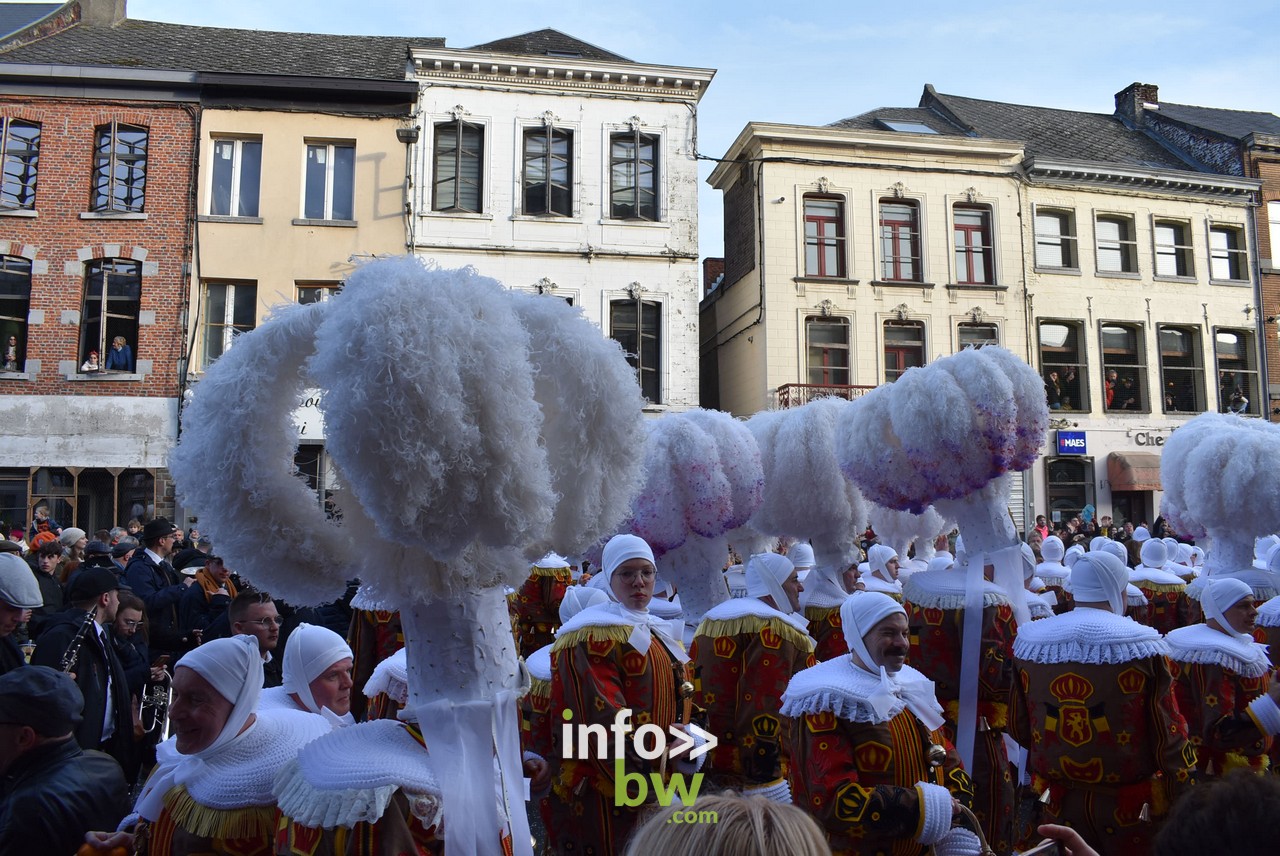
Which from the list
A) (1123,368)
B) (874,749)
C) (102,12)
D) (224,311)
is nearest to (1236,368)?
(1123,368)

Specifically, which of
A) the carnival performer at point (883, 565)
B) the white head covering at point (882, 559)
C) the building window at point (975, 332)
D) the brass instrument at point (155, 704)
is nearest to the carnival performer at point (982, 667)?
the carnival performer at point (883, 565)

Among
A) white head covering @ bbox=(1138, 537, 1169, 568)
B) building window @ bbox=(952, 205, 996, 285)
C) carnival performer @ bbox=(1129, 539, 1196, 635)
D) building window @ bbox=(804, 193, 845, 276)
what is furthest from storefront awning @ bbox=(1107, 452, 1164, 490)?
carnival performer @ bbox=(1129, 539, 1196, 635)

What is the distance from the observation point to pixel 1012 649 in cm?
408

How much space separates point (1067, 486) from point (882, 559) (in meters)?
15.4

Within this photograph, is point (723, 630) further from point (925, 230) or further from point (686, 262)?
point (925, 230)

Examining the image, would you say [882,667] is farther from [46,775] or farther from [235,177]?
[235,177]

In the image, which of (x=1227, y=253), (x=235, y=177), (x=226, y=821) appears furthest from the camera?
(x=1227, y=253)

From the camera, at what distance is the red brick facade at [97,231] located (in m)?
16.9

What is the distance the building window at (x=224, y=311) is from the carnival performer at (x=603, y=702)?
15805 millimetres

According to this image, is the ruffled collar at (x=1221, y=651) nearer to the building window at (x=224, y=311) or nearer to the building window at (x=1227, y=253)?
the building window at (x=224, y=311)

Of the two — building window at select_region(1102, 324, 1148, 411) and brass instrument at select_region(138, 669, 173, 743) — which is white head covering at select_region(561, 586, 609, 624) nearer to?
brass instrument at select_region(138, 669, 173, 743)

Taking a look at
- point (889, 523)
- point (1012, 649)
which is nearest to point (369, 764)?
point (1012, 649)

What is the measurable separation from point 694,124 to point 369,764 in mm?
19035

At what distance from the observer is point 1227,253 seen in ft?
77.3
